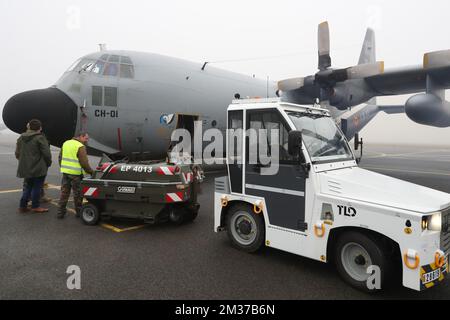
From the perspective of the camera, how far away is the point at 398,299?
3.71 m

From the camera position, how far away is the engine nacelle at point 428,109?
10.9 metres

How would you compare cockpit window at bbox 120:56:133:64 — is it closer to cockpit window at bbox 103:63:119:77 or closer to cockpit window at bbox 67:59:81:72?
cockpit window at bbox 103:63:119:77

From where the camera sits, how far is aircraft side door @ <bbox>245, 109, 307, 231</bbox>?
4488 millimetres

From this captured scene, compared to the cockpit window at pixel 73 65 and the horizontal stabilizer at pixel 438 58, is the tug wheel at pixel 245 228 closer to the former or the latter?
the cockpit window at pixel 73 65

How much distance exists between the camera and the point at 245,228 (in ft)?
17.1

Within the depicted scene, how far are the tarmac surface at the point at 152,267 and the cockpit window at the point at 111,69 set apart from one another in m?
5.44

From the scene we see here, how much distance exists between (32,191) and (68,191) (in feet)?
4.03

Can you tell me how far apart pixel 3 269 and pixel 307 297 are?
13.8ft

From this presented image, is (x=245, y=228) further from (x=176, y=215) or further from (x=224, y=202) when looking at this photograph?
(x=176, y=215)

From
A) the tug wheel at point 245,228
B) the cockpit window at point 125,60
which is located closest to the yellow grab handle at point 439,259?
the tug wheel at point 245,228

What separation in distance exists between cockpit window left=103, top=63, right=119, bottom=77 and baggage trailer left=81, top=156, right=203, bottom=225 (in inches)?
182

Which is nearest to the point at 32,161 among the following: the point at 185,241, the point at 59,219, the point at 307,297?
the point at 59,219

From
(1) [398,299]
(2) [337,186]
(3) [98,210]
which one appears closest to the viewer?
(1) [398,299]
